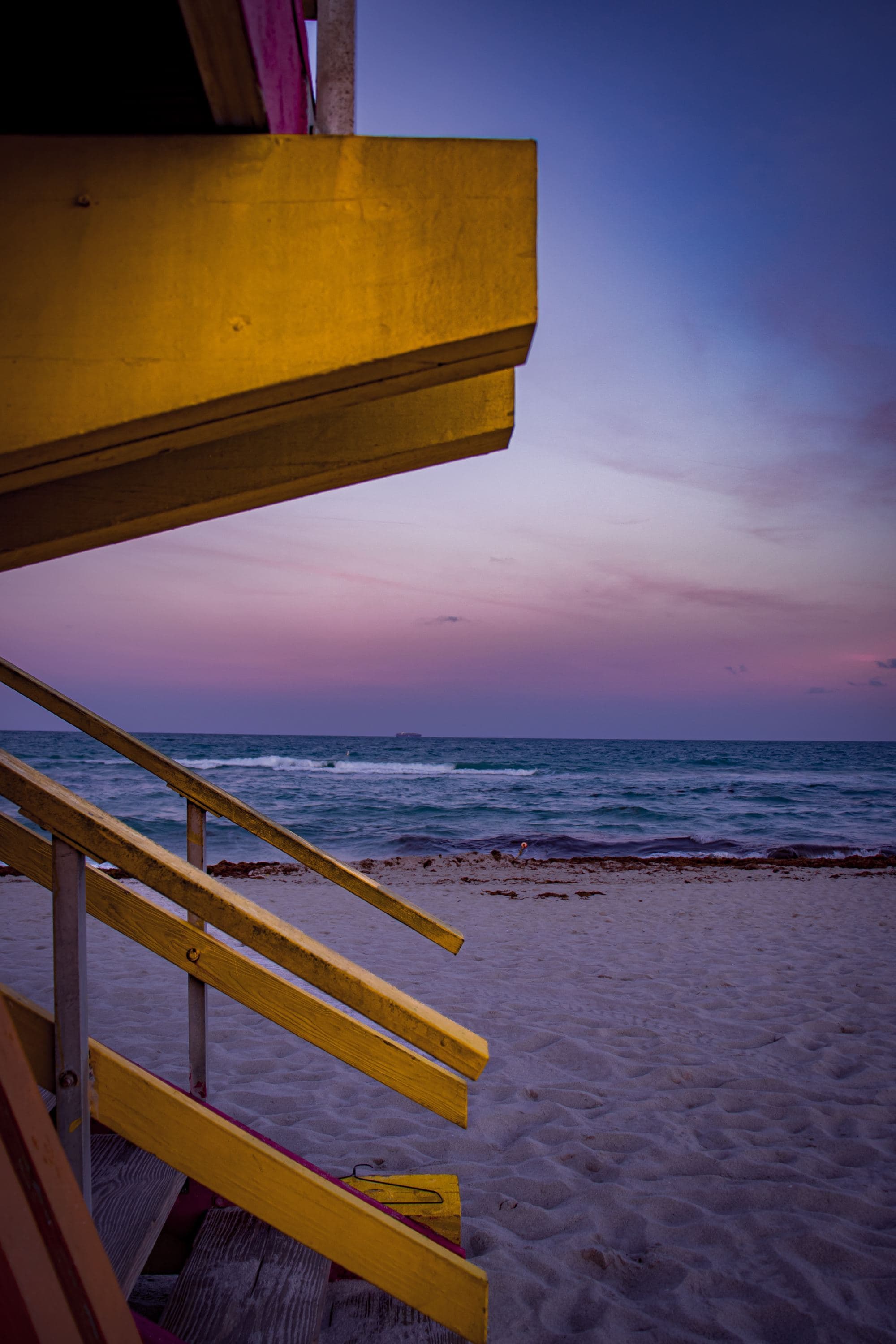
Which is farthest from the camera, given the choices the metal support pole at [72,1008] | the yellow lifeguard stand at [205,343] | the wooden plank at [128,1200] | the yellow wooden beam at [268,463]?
the wooden plank at [128,1200]

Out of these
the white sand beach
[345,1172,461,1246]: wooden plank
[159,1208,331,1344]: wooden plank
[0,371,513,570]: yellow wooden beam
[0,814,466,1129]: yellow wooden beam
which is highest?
[0,371,513,570]: yellow wooden beam

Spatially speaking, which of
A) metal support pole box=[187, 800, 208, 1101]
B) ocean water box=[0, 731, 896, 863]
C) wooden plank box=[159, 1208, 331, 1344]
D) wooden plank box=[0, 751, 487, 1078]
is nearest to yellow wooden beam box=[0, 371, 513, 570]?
wooden plank box=[0, 751, 487, 1078]

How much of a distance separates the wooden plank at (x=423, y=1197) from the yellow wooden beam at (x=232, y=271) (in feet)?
8.80

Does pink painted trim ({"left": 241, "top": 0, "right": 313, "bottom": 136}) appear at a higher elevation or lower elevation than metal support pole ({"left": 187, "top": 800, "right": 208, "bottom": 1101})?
higher

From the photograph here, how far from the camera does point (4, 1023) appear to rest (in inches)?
35.0

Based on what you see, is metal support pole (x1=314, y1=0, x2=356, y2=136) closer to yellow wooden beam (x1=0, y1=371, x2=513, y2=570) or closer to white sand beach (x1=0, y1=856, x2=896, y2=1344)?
yellow wooden beam (x1=0, y1=371, x2=513, y2=570)

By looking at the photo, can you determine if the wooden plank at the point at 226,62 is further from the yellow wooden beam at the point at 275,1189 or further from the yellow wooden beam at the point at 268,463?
the yellow wooden beam at the point at 275,1189

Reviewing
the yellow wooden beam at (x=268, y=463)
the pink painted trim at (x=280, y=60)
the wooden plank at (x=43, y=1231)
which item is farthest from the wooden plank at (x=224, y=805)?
the pink painted trim at (x=280, y=60)

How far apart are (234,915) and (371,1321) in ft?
6.40

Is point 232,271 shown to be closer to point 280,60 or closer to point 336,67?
point 280,60

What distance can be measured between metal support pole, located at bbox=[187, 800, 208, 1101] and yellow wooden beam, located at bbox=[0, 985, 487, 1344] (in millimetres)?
1526

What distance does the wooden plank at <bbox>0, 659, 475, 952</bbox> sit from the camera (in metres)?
2.21

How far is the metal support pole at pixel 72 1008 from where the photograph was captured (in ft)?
3.87

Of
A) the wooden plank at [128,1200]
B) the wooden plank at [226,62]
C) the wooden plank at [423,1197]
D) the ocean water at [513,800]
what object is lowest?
the ocean water at [513,800]
